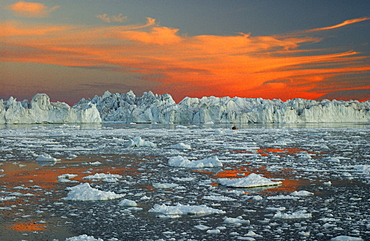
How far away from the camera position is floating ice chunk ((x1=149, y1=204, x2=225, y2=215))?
6.40 meters

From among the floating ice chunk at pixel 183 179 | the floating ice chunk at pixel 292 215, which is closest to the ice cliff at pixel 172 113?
the floating ice chunk at pixel 183 179

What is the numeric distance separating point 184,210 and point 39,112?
229 feet

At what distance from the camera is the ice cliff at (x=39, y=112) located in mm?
67812

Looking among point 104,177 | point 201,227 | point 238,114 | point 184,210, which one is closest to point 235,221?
point 201,227

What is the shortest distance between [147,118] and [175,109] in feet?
24.0

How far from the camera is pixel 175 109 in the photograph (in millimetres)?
88250

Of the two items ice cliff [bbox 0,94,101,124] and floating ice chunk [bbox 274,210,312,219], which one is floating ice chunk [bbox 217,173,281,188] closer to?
floating ice chunk [bbox 274,210,312,219]

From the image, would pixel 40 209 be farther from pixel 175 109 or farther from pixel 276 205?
pixel 175 109

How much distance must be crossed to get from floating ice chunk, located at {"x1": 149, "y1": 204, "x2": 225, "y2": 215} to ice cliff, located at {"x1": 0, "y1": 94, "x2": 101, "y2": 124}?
2692 inches

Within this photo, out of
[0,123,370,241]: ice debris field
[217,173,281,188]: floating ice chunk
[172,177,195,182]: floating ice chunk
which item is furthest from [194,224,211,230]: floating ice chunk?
[172,177,195,182]: floating ice chunk

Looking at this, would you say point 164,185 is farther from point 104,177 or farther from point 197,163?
point 197,163

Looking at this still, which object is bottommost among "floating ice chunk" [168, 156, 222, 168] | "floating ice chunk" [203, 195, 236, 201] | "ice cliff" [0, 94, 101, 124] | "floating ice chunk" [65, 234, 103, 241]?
"floating ice chunk" [65, 234, 103, 241]

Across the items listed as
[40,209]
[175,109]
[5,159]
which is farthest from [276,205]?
[175,109]

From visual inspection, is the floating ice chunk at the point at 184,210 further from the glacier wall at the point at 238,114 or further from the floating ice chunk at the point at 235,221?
the glacier wall at the point at 238,114
